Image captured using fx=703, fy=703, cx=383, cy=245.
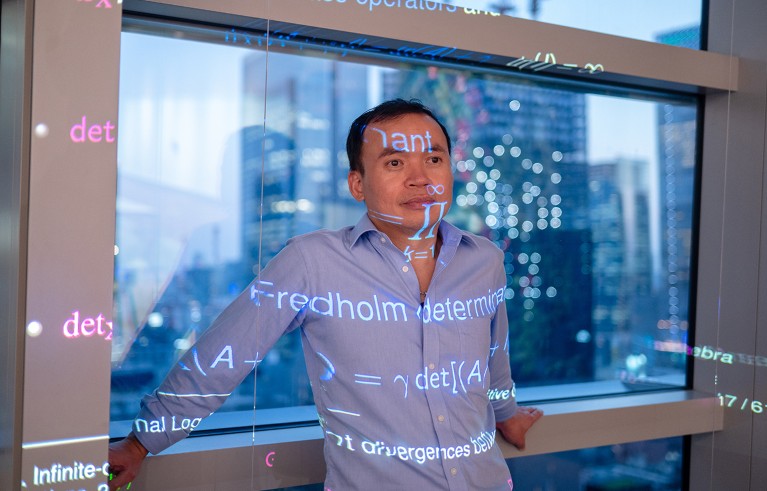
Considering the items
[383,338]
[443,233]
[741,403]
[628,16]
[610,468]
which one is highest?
[628,16]

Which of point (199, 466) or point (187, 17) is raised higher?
point (187, 17)

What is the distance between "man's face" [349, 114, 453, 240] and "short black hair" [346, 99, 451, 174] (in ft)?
0.05

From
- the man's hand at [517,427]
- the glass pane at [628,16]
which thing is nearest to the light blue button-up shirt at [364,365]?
the man's hand at [517,427]

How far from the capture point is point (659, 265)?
9.74 feet

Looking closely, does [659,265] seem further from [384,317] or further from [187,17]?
[187,17]

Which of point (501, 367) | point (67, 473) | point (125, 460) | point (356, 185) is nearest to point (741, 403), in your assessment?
point (501, 367)

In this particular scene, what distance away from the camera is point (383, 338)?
69.0 inches

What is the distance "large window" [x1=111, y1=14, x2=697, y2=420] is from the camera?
2.02m

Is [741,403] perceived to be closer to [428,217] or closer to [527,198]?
[527,198]

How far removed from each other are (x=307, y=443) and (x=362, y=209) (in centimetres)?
76

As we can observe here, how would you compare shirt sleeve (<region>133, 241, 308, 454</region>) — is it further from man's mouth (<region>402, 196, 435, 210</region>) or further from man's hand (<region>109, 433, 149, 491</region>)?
man's mouth (<region>402, 196, 435, 210</region>)

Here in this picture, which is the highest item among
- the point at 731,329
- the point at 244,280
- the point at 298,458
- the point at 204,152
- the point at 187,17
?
the point at 187,17

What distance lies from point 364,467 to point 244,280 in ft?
2.40

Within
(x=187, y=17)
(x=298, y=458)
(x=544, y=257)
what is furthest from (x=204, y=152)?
(x=544, y=257)
